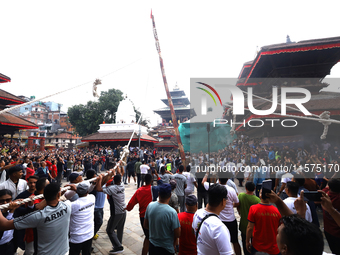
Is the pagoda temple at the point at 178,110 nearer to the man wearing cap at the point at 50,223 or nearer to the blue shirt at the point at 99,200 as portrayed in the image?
the blue shirt at the point at 99,200

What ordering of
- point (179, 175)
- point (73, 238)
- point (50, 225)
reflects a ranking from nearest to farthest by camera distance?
point (50, 225), point (73, 238), point (179, 175)

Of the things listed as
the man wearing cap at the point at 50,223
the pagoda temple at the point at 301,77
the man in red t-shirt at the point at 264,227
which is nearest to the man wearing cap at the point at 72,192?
the man wearing cap at the point at 50,223

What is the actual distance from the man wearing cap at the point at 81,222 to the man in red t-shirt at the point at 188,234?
1.52 meters

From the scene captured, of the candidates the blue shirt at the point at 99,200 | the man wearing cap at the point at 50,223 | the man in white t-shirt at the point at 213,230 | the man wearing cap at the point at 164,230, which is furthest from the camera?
the blue shirt at the point at 99,200

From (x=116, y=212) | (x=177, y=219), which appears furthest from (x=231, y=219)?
(x=116, y=212)

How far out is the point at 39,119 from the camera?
180ft

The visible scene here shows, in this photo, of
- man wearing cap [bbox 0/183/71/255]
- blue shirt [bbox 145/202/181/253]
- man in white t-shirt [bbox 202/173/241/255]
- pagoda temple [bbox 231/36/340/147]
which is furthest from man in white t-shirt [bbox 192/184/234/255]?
pagoda temple [bbox 231/36/340/147]

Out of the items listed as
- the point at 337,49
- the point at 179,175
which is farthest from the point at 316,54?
the point at 179,175

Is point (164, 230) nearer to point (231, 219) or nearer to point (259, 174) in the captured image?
point (231, 219)

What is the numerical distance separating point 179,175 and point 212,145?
53.6ft

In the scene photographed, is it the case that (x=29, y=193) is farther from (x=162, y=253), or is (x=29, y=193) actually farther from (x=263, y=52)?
(x=263, y=52)

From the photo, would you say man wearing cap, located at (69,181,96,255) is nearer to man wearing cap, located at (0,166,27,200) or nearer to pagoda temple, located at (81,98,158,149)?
man wearing cap, located at (0,166,27,200)

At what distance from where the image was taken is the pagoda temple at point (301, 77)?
8812mm

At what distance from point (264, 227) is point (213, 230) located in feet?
4.00
